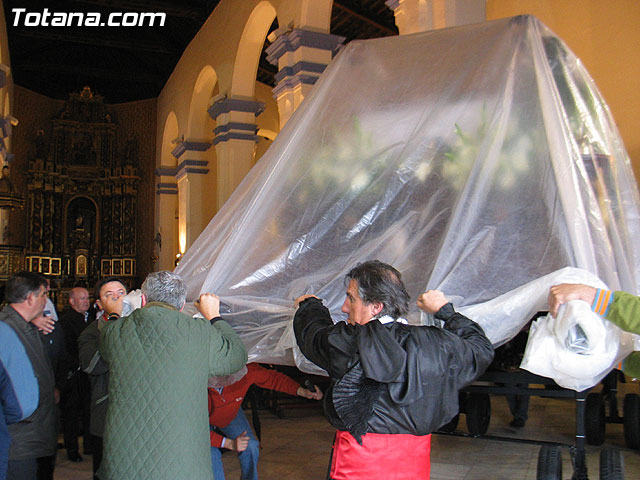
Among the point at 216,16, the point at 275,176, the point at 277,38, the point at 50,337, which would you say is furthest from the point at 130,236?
the point at 275,176

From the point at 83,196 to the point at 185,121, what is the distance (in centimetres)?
574

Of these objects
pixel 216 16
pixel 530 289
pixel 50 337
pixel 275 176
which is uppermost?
pixel 216 16

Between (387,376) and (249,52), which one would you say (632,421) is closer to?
(387,376)

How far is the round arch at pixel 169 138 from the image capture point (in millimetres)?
16516

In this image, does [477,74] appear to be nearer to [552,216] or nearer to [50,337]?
[552,216]

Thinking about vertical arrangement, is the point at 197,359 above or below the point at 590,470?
above

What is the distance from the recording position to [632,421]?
4430 mm

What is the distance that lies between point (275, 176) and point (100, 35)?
14.9 meters

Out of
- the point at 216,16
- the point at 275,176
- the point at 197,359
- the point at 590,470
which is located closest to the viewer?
the point at 197,359

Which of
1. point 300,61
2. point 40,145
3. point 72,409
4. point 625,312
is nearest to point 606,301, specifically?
point 625,312

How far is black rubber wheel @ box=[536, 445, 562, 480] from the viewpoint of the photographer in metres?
2.58

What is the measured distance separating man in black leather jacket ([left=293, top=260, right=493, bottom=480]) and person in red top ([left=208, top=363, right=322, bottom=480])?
0.94 meters

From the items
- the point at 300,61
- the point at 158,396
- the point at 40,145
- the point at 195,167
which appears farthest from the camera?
the point at 40,145

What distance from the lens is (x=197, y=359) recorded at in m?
2.22
